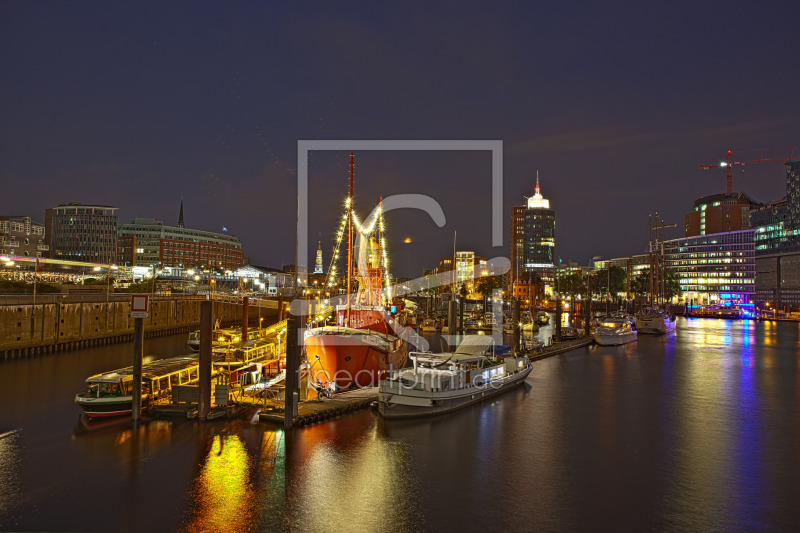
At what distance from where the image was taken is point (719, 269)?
189 m

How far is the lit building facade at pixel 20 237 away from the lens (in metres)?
116

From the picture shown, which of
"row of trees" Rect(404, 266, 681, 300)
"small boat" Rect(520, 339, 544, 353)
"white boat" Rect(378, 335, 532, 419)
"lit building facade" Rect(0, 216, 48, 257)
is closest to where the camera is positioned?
"white boat" Rect(378, 335, 532, 419)

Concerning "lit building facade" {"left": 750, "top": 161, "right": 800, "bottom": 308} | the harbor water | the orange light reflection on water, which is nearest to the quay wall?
the harbor water

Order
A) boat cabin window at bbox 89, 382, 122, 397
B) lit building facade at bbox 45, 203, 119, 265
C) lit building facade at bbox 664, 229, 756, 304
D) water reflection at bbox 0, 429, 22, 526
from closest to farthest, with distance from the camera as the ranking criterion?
water reflection at bbox 0, 429, 22, 526 → boat cabin window at bbox 89, 382, 122, 397 → lit building facade at bbox 45, 203, 119, 265 → lit building facade at bbox 664, 229, 756, 304

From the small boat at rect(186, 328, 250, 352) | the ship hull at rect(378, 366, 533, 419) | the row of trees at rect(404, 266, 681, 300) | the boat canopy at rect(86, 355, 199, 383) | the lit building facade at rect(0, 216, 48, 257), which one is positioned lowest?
the ship hull at rect(378, 366, 533, 419)

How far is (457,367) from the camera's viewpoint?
3288 cm

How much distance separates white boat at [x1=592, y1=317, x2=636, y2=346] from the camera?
72562mm

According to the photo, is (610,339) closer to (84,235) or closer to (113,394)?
(113,394)

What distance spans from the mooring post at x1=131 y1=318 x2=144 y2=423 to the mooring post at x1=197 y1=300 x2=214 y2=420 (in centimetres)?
279

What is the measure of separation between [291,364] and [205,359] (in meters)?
4.37

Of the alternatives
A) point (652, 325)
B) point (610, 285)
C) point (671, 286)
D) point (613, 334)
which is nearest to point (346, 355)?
point (613, 334)

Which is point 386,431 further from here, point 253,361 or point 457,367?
point 253,361

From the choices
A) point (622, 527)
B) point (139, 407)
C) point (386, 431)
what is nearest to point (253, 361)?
point (139, 407)

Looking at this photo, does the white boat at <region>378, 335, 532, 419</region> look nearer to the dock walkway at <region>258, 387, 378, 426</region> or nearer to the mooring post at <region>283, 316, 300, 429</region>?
the dock walkway at <region>258, 387, 378, 426</region>
